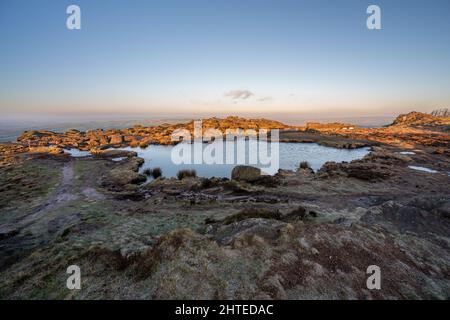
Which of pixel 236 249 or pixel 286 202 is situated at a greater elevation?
pixel 236 249

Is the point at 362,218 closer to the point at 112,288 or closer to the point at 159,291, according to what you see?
the point at 159,291

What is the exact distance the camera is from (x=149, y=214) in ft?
71.0

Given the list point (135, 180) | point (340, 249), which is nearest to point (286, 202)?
point (340, 249)

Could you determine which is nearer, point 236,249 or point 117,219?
point 236,249

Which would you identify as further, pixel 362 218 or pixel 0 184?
pixel 0 184

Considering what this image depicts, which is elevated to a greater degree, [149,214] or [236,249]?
[236,249]
